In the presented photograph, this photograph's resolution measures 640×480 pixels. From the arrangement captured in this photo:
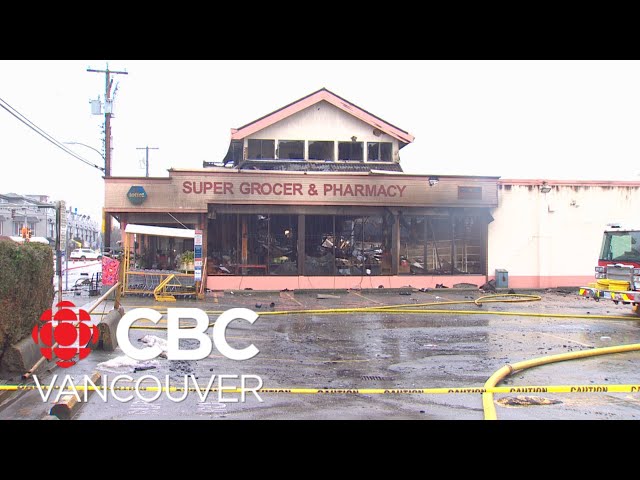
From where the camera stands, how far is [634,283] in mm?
15250

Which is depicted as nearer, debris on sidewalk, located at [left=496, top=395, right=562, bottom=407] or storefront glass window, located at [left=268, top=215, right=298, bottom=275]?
debris on sidewalk, located at [left=496, top=395, right=562, bottom=407]

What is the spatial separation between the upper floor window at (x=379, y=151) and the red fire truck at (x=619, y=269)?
1263 cm

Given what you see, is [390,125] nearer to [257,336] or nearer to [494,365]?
[257,336]

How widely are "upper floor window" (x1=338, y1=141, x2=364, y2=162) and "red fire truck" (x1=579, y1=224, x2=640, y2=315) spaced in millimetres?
13052

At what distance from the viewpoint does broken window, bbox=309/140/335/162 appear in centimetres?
2702

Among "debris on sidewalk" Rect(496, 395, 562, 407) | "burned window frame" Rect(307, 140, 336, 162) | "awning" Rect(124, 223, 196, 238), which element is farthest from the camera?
"burned window frame" Rect(307, 140, 336, 162)

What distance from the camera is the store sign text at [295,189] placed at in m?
22.5

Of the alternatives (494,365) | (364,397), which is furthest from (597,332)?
(364,397)

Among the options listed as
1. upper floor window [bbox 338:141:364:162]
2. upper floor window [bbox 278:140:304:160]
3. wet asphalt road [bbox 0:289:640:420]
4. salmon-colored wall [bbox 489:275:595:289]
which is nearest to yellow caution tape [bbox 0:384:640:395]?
wet asphalt road [bbox 0:289:640:420]

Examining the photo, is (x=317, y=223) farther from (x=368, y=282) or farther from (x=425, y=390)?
(x=425, y=390)

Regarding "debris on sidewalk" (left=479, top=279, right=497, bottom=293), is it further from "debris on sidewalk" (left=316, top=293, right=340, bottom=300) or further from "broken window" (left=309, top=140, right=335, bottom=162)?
"broken window" (left=309, top=140, right=335, bottom=162)

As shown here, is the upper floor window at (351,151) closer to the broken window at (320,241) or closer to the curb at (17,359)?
the broken window at (320,241)

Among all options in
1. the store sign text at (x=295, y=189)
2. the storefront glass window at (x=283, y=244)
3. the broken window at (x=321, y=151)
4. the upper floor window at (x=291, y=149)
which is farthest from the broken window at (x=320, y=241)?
the broken window at (x=321, y=151)
